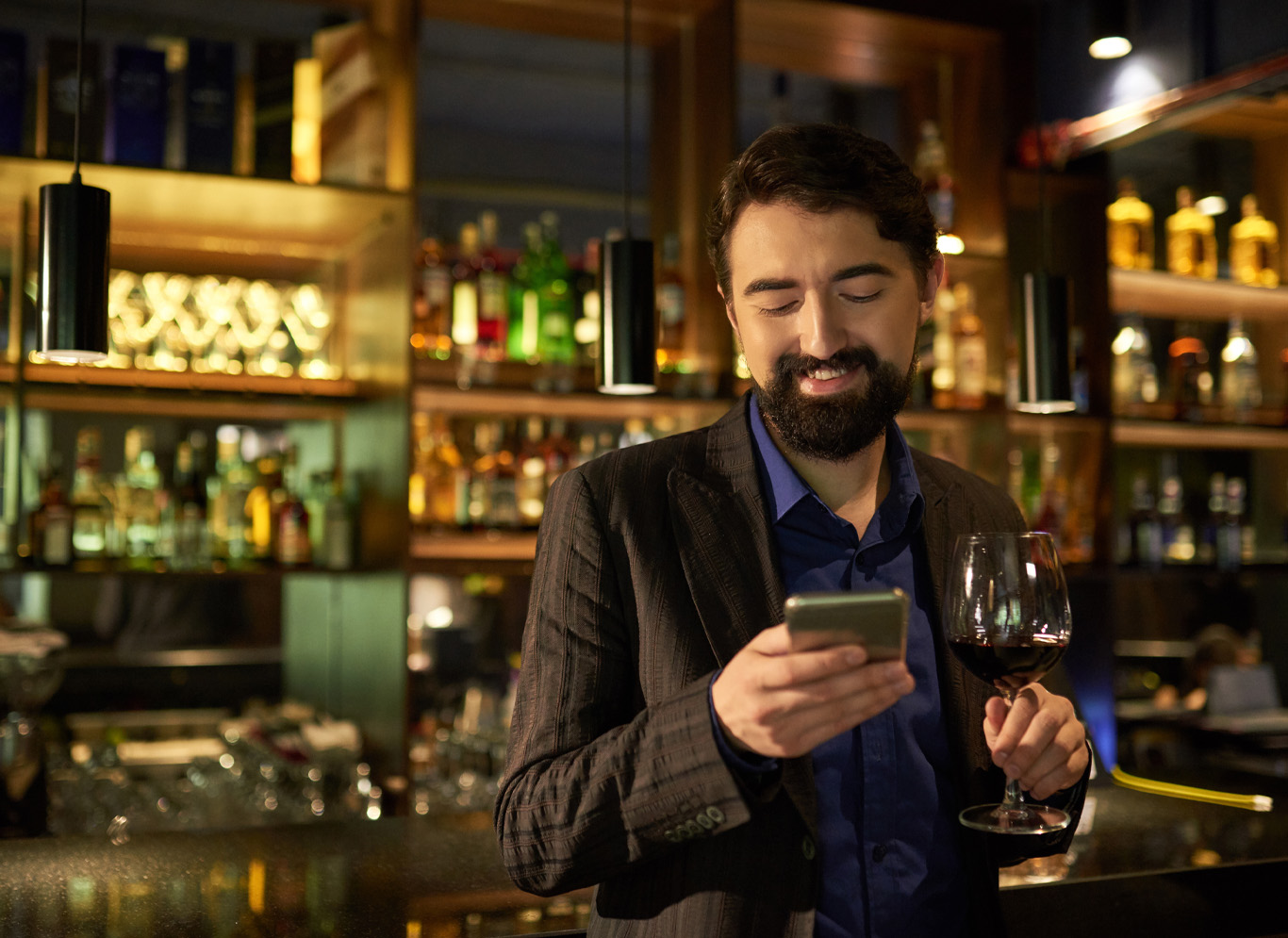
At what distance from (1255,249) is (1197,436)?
0.64 metres

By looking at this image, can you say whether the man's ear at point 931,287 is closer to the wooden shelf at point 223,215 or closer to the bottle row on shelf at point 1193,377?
the wooden shelf at point 223,215

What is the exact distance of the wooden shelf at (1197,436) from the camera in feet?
12.2

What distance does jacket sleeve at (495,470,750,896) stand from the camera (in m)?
0.99

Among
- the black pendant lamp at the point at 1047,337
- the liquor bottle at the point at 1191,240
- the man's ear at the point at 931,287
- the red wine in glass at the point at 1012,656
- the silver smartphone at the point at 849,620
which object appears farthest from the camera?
the liquor bottle at the point at 1191,240

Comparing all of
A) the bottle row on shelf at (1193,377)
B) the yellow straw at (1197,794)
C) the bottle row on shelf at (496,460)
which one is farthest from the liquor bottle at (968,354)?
the yellow straw at (1197,794)

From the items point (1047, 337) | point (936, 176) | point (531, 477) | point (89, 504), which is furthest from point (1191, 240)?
point (89, 504)

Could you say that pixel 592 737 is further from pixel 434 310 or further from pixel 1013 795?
pixel 434 310

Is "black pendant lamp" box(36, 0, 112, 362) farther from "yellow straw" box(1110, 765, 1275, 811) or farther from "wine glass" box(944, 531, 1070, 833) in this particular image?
"yellow straw" box(1110, 765, 1275, 811)

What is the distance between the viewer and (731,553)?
47.0 inches

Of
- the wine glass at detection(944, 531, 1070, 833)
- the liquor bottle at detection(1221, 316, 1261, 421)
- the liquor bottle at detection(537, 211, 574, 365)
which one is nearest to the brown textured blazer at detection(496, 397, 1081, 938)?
the wine glass at detection(944, 531, 1070, 833)

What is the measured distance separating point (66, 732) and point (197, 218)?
1433 millimetres

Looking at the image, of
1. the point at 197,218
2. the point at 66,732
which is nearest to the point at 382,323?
the point at 197,218

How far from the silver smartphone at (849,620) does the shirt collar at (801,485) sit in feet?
1.24

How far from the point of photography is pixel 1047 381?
2.43 m
